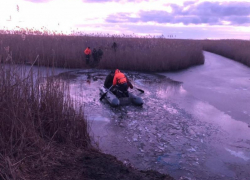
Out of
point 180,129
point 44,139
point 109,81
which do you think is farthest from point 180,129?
point 109,81

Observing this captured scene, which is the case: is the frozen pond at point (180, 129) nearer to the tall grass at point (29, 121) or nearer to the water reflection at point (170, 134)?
the water reflection at point (170, 134)

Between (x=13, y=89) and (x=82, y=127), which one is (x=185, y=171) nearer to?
(x=82, y=127)

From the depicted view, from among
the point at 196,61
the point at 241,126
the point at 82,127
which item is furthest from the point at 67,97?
the point at 196,61

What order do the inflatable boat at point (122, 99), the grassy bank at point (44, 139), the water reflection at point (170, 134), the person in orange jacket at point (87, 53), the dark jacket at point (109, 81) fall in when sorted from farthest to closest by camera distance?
the person in orange jacket at point (87, 53), the dark jacket at point (109, 81), the inflatable boat at point (122, 99), the water reflection at point (170, 134), the grassy bank at point (44, 139)

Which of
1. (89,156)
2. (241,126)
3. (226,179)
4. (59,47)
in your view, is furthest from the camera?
(59,47)

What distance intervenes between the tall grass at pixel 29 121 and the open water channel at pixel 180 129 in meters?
0.64

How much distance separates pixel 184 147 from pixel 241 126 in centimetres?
269

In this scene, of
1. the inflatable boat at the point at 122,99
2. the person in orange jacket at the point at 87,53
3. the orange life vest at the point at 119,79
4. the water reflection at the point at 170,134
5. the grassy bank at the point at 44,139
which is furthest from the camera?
the person in orange jacket at the point at 87,53

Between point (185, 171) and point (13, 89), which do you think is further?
point (185, 171)

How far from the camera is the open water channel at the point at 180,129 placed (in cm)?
542

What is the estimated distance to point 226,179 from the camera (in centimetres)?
495

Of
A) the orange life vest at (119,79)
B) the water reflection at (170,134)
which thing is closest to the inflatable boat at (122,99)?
the water reflection at (170,134)

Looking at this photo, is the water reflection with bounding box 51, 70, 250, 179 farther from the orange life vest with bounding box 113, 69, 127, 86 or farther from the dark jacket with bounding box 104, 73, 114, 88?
the orange life vest with bounding box 113, 69, 127, 86

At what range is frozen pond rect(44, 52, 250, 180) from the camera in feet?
17.8
